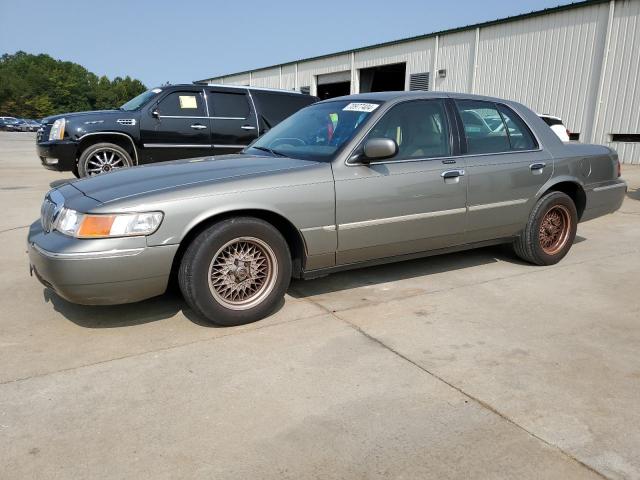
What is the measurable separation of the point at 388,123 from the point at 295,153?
0.77 m

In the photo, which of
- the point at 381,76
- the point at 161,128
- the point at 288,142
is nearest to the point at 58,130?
the point at 161,128

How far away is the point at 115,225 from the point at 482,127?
320 cm

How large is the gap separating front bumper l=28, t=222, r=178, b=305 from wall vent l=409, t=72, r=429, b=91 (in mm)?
19141

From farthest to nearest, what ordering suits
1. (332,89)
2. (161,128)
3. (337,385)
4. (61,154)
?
(332,89), (161,128), (61,154), (337,385)

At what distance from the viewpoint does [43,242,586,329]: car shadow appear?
12.4 feet

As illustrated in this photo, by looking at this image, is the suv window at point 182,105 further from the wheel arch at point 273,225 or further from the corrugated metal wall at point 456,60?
the corrugated metal wall at point 456,60

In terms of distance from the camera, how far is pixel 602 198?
216 inches

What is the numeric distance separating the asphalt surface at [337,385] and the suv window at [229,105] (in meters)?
5.32

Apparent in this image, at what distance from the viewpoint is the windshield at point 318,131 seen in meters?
4.11

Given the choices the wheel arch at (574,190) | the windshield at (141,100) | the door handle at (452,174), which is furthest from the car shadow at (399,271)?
the windshield at (141,100)

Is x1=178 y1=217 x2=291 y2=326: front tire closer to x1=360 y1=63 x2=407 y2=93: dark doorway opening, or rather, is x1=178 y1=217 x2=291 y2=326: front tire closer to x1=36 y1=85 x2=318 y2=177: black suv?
x1=36 y1=85 x2=318 y2=177: black suv

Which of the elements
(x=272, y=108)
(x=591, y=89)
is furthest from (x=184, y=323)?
(x=591, y=89)

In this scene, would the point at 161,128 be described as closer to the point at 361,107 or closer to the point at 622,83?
the point at 361,107

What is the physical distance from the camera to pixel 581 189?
528 cm
